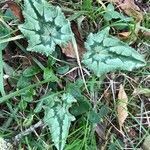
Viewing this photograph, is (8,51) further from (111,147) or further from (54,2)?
(111,147)

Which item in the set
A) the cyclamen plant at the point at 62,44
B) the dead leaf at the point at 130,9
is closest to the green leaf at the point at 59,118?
the cyclamen plant at the point at 62,44

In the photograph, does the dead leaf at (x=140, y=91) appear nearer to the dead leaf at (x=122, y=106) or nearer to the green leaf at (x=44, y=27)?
the dead leaf at (x=122, y=106)

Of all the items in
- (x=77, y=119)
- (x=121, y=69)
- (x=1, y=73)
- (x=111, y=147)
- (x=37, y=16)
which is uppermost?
(x=37, y=16)

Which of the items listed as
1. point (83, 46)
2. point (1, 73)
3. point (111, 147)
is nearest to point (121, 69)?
point (83, 46)

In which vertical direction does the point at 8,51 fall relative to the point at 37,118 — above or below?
above

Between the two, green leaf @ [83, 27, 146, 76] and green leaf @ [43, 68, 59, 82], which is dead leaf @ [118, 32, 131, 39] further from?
green leaf @ [43, 68, 59, 82]

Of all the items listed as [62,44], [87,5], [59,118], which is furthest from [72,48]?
[59,118]

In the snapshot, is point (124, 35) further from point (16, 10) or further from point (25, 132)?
point (25, 132)
